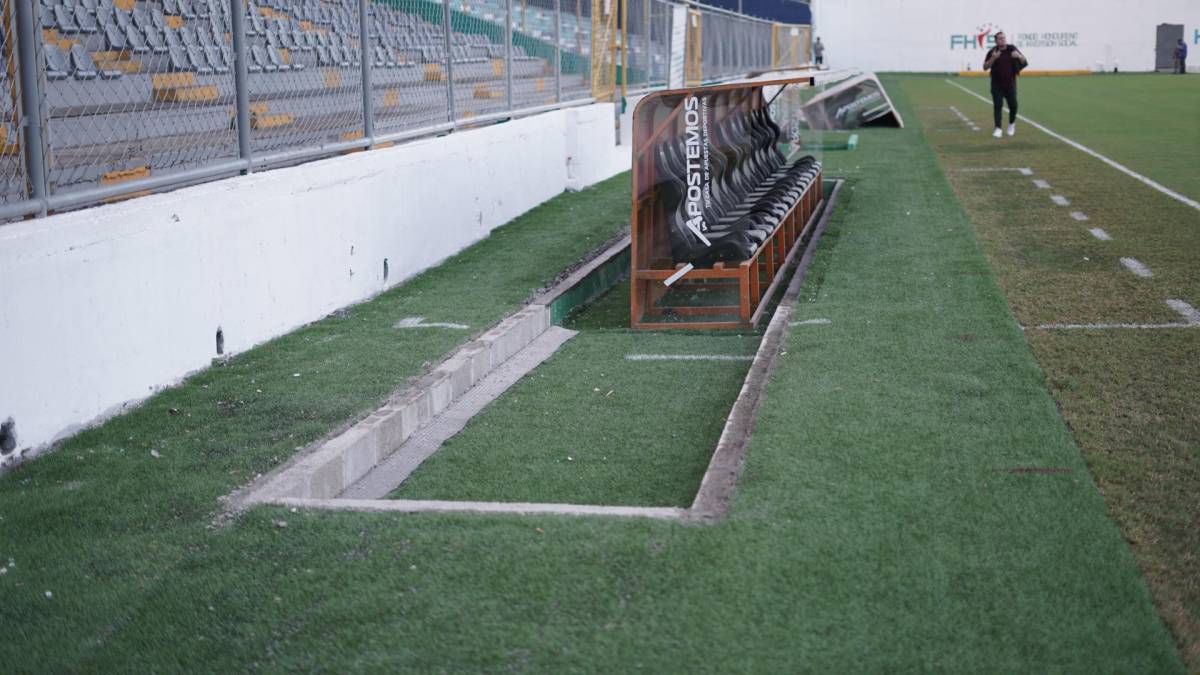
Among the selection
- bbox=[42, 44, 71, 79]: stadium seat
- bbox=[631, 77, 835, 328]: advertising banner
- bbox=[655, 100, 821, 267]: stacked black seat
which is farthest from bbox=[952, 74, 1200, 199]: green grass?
bbox=[42, 44, 71, 79]: stadium seat

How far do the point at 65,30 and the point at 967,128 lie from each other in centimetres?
2272

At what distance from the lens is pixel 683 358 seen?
307 inches

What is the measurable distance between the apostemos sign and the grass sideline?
156ft

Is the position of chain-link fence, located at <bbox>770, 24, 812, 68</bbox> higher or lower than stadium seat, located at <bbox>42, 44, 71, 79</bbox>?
higher

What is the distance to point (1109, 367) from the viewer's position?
6672mm

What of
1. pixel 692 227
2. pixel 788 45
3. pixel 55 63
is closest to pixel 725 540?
pixel 55 63

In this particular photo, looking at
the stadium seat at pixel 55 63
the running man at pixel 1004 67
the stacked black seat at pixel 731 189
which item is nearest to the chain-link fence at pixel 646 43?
the running man at pixel 1004 67

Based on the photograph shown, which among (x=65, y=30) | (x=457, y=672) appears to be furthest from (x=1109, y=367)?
(x=65, y=30)

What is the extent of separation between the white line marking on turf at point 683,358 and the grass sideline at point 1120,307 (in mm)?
1677

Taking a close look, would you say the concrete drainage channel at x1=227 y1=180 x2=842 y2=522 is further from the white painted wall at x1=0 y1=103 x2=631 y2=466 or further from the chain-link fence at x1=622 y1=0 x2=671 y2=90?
the chain-link fence at x1=622 y1=0 x2=671 y2=90

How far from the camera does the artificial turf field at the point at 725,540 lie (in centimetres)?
348

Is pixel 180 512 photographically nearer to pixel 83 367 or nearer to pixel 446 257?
pixel 83 367

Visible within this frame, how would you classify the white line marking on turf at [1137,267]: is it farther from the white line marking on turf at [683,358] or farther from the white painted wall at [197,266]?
the white painted wall at [197,266]

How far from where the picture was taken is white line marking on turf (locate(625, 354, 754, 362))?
7723 mm
